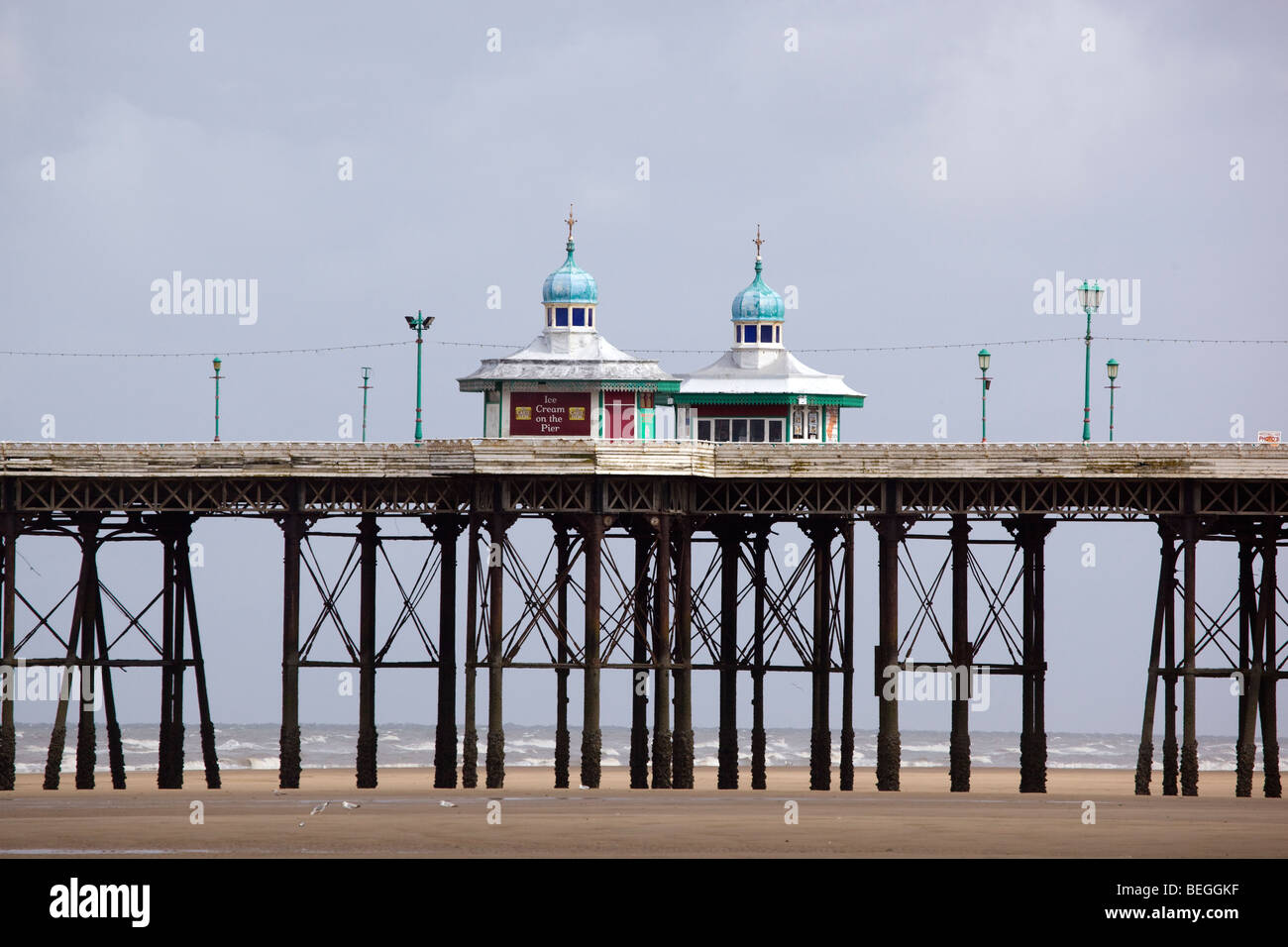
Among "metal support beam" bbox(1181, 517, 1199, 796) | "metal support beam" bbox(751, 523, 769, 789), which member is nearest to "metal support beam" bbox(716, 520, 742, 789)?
"metal support beam" bbox(751, 523, 769, 789)

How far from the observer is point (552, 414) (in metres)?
77.4

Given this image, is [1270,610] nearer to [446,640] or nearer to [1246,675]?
[1246,675]

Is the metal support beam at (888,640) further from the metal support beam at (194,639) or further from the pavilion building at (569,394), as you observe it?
the metal support beam at (194,639)

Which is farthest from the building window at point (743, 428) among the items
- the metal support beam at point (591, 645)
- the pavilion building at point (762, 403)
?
the metal support beam at point (591, 645)

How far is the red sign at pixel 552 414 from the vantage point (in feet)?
254

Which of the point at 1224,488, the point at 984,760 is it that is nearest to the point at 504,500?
the point at 1224,488

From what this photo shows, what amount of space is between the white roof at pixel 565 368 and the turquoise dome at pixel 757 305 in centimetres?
883

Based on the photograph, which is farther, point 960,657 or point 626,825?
point 960,657

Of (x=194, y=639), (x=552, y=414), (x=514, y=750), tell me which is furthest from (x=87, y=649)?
(x=514, y=750)

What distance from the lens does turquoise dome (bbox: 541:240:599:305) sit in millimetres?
80938

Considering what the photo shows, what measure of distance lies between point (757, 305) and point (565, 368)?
11729 mm

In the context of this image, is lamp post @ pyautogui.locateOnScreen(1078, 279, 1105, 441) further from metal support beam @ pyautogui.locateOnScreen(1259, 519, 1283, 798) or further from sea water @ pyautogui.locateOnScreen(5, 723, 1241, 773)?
sea water @ pyautogui.locateOnScreen(5, 723, 1241, 773)
